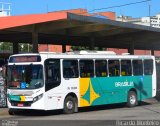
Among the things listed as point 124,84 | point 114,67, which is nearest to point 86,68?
point 114,67

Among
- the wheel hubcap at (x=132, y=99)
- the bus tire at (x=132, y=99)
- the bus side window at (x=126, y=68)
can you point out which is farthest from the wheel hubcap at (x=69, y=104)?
the wheel hubcap at (x=132, y=99)

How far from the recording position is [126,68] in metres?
24.4

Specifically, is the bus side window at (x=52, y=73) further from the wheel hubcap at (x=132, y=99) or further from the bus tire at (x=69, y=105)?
the wheel hubcap at (x=132, y=99)

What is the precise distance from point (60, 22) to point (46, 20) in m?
2.44

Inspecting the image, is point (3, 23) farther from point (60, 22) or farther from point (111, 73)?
point (111, 73)

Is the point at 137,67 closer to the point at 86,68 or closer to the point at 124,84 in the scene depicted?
the point at 124,84

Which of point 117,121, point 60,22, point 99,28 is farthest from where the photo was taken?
point 99,28

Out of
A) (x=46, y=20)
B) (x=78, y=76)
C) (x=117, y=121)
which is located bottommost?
(x=117, y=121)

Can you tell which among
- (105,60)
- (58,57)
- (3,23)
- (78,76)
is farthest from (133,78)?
(3,23)

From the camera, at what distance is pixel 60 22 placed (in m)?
27.3

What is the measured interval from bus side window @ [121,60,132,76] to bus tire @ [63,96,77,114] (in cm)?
412

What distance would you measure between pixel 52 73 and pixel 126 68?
5875mm

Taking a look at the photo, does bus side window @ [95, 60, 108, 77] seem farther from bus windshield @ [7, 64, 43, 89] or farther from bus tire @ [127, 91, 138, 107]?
bus windshield @ [7, 64, 43, 89]

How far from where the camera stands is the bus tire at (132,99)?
81.3ft
